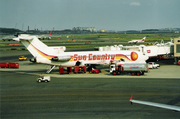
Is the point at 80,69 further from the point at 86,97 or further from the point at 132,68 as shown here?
the point at 86,97

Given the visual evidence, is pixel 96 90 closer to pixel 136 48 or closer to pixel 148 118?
pixel 148 118

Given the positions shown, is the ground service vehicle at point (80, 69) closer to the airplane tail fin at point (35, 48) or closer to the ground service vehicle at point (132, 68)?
the airplane tail fin at point (35, 48)

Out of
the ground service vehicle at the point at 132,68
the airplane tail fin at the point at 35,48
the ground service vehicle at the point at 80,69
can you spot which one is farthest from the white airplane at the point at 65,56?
the ground service vehicle at the point at 132,68

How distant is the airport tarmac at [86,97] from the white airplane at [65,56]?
7.68 m

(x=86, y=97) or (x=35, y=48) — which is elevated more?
(x=35, y=48)

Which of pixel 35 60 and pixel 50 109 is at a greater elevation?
pixel 35 60

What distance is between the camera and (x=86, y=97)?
119 feet

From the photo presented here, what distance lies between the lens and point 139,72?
55812 mm

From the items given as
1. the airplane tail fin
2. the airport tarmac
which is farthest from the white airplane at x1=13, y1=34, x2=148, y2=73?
the airport tarmac

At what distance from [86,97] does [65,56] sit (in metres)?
25.8

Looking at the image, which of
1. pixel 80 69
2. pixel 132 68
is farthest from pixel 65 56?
pixel 132 68

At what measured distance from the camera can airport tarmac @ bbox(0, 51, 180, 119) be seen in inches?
1120

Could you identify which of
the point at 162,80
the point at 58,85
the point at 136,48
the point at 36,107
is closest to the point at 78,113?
the point at 36,107

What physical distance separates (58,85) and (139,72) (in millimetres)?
20127
